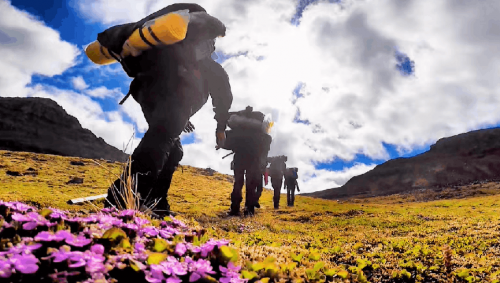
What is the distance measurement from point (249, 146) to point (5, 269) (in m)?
9.93

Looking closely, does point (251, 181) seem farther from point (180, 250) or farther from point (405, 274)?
point (180, 250)

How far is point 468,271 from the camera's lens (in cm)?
302

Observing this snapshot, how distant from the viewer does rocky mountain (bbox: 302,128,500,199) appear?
88.3 m

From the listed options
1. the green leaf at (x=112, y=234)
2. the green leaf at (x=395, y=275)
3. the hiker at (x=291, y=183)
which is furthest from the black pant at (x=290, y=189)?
the green leaf at (x=112, y=234)

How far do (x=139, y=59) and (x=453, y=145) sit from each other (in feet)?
399

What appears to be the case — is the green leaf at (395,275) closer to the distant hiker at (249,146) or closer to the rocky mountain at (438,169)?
the distant hiker at (249,146)

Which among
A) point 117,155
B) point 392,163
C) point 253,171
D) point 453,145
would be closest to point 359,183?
point 392,163

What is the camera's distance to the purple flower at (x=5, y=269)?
4.37 ft

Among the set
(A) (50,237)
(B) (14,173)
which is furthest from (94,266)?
(B) (14,173)

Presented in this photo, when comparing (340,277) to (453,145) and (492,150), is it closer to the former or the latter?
(492,150)

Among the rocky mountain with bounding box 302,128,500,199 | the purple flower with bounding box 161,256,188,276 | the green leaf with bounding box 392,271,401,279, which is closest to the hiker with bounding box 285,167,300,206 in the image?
the green leaf with bounding box 392,271,401,279

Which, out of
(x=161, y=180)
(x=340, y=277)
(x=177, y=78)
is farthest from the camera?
(x=161, y=180)

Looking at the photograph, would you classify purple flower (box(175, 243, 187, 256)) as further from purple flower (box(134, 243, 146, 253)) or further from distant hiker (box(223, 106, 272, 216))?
distant hiker (box(223, 106, 272, 216))

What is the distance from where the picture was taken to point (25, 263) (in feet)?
4.54
